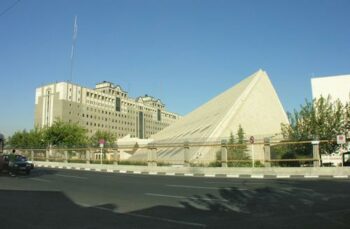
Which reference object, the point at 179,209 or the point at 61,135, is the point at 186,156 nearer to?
the point at 179,209

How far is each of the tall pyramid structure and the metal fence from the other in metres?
Answer: 0.19

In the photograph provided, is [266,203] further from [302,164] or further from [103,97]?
[103,97]

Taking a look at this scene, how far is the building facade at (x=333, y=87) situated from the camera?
5894 centimetres

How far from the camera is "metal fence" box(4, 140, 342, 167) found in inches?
1068

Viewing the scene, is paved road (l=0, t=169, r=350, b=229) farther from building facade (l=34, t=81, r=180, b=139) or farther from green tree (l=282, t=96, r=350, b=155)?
building facade (l=34, t=81, r=180, b=139)

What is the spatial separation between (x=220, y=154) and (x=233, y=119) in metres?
10.3

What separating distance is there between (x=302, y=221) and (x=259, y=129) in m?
38.0

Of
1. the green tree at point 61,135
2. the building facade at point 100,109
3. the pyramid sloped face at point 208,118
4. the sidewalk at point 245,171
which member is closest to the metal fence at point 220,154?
the sidewalk at point 245,171

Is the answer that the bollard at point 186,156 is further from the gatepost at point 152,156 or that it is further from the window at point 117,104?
the window at point 117,104

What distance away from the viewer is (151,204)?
1181cm

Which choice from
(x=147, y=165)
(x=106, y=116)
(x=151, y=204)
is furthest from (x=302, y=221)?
(x=106, y=116)

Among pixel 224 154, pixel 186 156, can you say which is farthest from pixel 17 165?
pixel 224 154

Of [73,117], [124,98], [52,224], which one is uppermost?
[124,98]

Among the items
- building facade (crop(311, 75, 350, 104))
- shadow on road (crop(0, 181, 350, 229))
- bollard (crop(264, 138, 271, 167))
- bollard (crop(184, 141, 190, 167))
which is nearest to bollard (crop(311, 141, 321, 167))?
bollard (crop(264, 138, 271, 167))
